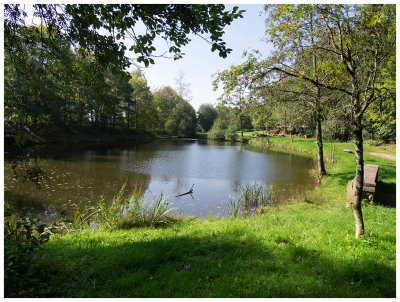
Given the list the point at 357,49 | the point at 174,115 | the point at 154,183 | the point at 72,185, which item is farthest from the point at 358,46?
the point at 174,115

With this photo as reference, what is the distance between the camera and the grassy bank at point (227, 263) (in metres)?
3.16

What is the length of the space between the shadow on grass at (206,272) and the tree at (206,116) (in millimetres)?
78762

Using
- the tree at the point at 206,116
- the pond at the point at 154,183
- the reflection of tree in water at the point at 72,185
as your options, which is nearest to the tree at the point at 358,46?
the pond at the point at 154,183

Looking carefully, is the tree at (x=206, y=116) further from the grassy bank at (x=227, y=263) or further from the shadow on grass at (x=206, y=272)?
the shadow on grass at (x=206, y=272)

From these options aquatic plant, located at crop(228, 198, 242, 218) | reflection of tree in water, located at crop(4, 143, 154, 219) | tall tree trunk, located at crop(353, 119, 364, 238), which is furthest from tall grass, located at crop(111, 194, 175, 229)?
tall tree trunk, located at crop(353, 119, 364, 238)

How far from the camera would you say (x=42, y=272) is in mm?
3164

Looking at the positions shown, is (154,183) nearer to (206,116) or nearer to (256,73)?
(256,73)

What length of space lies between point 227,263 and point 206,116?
261 ft

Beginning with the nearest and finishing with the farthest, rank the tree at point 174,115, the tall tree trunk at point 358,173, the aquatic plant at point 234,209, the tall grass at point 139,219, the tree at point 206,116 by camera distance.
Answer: the tall tree trunk at point 358,173, the tall grass at point 139,219, the aquatic plant at point 234,209, the tree at point 174,115, the tree at point 206,116

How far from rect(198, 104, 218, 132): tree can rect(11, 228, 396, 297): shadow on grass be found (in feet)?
258

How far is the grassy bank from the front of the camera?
3158 mm

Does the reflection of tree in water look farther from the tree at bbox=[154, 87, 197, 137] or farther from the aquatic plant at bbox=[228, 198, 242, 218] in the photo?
the tree at bbox=[154, 87, 197, 137]

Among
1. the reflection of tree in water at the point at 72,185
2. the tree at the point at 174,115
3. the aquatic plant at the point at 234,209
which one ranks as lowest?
the aquatic plant at the point at 234,209

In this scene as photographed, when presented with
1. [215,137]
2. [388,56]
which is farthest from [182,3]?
[215,137]
